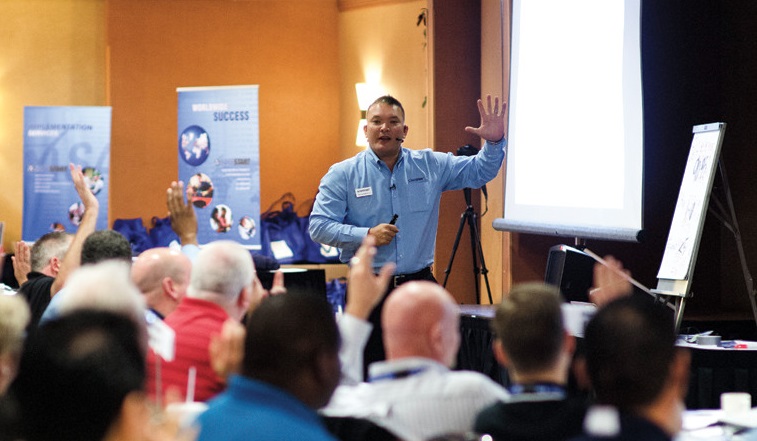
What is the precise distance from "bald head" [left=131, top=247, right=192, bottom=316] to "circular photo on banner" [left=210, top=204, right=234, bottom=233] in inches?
211

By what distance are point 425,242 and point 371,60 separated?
523 cm

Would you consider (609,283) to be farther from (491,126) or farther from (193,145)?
(193,145)

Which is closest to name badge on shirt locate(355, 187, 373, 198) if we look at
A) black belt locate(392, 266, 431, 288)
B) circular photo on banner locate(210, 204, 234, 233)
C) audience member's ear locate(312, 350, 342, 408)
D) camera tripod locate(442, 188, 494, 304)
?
→ black belt locate(392, 266, 431, 288)

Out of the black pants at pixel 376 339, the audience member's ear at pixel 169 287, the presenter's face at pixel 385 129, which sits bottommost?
the black pants at pixel 376 339

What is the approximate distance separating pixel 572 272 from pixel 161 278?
214 cm

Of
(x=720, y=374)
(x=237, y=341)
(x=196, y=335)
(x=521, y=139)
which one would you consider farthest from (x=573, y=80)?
(x=237, y=341)

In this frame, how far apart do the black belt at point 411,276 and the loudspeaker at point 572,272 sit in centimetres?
67

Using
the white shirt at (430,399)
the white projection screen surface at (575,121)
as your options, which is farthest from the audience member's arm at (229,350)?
the white projection screen surface at (575,121)

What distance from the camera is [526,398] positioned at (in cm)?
186

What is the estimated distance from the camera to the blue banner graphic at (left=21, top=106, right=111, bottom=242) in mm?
9016

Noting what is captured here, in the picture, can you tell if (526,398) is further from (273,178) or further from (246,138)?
(273,178)

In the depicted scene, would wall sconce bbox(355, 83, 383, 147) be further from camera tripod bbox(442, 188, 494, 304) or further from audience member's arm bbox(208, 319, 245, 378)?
audience member's arm bbox(208, 319, 245, 378)

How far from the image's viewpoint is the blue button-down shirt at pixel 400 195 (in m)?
4.96

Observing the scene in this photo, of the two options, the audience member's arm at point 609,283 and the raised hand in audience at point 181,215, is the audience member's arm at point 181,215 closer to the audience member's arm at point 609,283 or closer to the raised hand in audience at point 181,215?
the raised hand in audience at point 181,215
